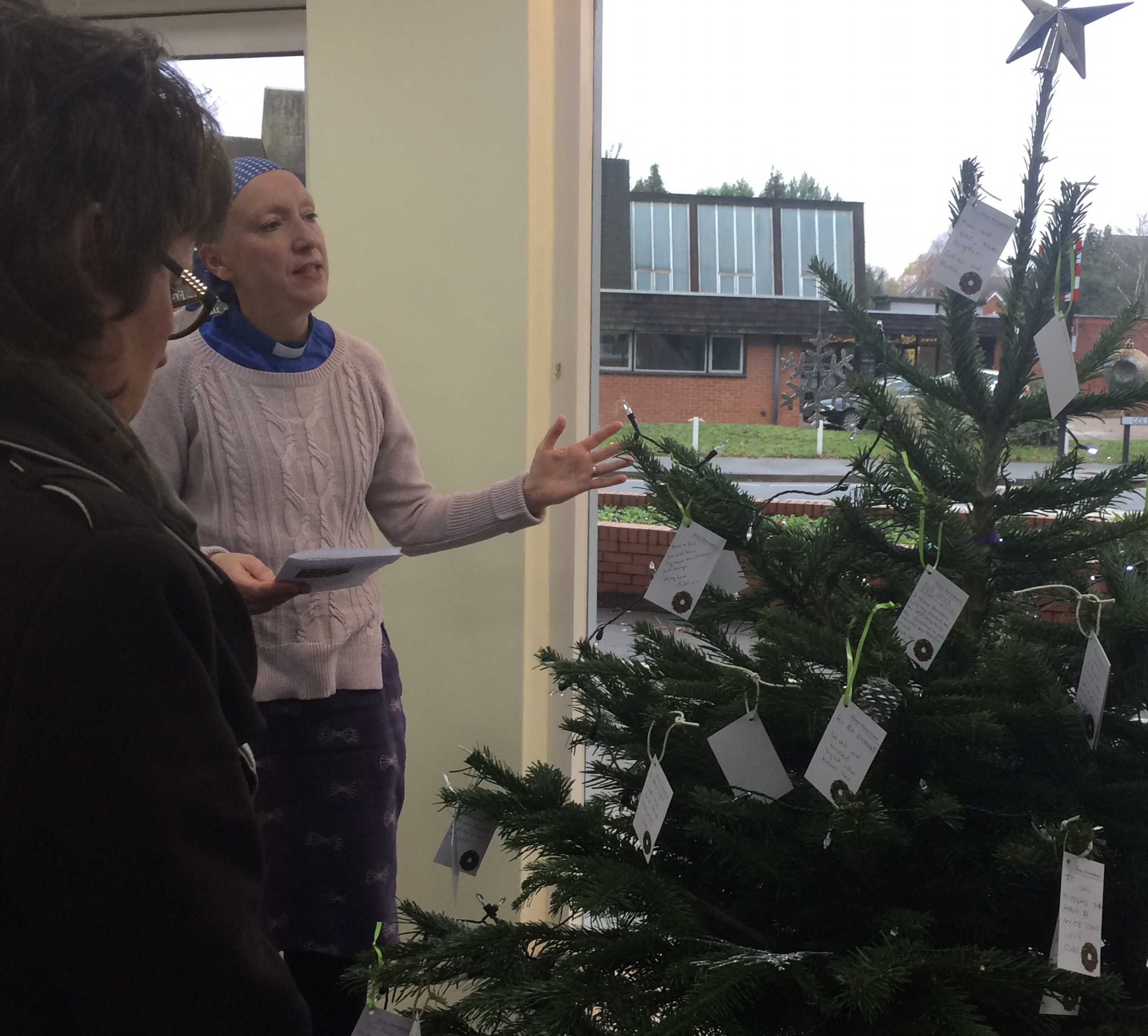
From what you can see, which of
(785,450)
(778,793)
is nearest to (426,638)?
(785,450)

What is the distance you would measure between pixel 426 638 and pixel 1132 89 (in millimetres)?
1620

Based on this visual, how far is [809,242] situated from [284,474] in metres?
1.16

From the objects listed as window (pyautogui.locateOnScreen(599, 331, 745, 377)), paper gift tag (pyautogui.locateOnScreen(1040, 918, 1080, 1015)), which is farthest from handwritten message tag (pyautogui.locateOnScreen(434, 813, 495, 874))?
window (pyautogui.locateOnScreen(599, 331, 745, 377))

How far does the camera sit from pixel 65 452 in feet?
2.20

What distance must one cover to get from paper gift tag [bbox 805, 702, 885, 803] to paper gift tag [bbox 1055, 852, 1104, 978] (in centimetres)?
16

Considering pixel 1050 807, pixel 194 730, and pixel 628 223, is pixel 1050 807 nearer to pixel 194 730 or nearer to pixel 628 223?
pixel 194 730

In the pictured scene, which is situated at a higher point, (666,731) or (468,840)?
(666,731)

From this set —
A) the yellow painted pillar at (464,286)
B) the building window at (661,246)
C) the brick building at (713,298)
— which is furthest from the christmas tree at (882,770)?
the building window at (661,246)

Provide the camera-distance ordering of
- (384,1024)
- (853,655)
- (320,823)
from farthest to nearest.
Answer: (320,823), (384,1024), (853,655)

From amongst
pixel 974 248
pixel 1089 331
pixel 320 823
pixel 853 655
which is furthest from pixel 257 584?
pixel 1089 331

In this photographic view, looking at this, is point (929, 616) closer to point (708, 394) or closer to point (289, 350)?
point (289, 350)

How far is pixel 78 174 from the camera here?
0.69m

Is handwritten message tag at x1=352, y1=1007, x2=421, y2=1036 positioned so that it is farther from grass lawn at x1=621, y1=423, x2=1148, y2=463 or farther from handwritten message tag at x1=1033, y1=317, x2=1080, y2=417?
grass lawn at x1=621, y1=423, x2=1148, y2=463

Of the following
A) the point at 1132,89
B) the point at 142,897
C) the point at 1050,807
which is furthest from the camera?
the point at 1132,89
